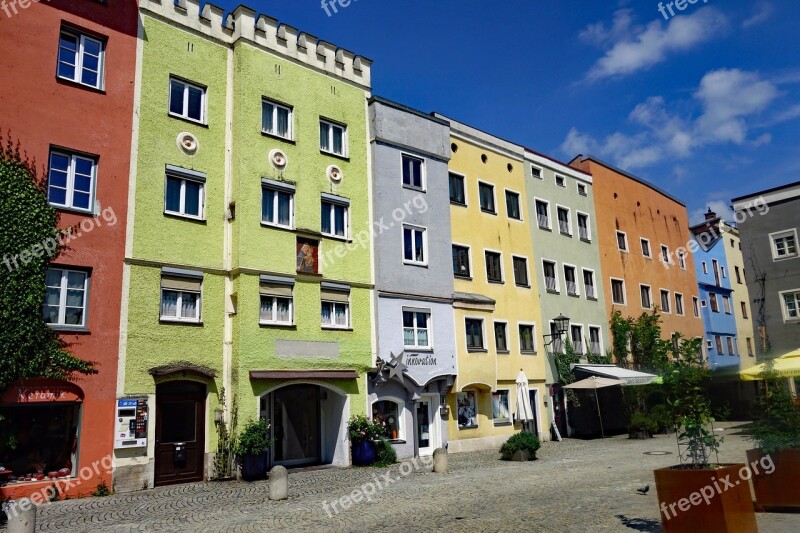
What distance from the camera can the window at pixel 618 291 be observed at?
36.3m

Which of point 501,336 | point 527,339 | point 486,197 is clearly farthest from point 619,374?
point 486,197

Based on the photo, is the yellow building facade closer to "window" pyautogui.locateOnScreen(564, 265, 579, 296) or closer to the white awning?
the white awning

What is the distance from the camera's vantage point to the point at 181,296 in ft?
60.8

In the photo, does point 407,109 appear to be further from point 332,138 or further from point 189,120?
point 189,120

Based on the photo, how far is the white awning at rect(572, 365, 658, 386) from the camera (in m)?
28.8

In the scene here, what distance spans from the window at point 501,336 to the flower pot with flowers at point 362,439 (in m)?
8.65

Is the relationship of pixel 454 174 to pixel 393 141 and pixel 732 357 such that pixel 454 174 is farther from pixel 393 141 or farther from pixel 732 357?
pixel 732 357

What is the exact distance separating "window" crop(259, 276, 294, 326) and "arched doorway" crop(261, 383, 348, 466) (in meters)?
2.46

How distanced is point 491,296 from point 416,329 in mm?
5211

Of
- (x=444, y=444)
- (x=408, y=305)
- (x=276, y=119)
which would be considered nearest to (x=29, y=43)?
(x=276, y=119)

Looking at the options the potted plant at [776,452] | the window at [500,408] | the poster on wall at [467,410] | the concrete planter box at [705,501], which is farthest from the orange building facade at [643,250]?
the concrete planter box at [705,501]

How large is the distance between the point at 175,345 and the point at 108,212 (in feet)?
13.3

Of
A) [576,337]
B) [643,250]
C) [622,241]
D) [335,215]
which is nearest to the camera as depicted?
[335,215]

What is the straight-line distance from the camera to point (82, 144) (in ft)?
56.1
